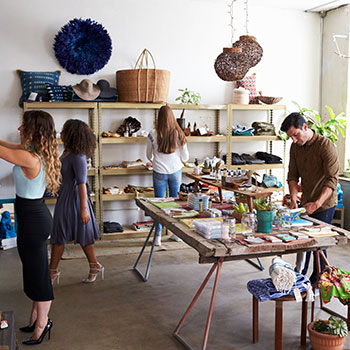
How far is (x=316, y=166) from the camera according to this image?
397cm

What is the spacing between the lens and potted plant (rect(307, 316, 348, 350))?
3.03 m

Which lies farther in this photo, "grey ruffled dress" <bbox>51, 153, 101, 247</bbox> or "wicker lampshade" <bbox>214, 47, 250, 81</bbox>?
"wicker lampshade" <bbox>214, 47, 250, 81</bbox>

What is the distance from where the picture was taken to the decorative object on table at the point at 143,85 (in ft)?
18.9

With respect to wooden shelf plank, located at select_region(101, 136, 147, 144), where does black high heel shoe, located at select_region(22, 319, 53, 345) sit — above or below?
below

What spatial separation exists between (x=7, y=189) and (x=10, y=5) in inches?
89.6

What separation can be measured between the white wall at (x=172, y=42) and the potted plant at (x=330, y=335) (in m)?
4.08

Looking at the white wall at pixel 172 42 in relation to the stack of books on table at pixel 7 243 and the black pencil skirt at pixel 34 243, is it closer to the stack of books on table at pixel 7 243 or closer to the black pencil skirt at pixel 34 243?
the stack of books on table at pixel 7 243

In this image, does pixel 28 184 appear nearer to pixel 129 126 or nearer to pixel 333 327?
pixel 333 327

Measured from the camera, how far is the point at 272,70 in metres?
6.95

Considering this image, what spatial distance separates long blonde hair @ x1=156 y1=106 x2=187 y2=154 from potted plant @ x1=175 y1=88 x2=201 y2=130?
0.75 meters

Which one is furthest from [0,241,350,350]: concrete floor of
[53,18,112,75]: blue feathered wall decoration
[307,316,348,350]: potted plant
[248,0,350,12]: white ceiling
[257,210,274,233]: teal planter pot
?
[248,0,350,12]: white ceiling

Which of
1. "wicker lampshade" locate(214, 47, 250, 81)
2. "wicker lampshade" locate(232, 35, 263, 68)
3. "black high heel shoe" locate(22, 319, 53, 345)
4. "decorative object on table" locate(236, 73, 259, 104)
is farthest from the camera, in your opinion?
"decorative object on table" locate(236, 73, 259, 104)

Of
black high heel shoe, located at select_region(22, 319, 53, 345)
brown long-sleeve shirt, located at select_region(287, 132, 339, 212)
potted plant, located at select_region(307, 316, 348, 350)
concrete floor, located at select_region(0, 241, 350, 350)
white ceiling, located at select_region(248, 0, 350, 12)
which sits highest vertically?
white ceiling, located at select_region(248, 0, 350, 12)

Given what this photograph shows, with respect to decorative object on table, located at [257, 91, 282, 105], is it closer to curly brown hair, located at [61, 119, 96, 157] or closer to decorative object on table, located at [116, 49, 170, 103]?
decorative object on table, located at [116, 49, 170, 103]
